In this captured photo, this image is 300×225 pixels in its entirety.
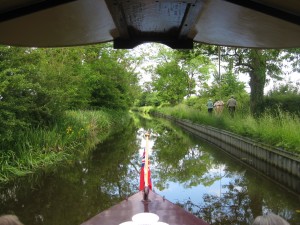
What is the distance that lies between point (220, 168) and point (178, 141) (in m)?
7.08

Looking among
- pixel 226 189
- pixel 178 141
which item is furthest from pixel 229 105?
pixel 226 189

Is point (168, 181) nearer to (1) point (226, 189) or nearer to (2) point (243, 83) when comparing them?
(1) point (226, 189)

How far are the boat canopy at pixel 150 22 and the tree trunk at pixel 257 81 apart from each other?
13286 millimetres

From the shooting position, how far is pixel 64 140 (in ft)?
41.1

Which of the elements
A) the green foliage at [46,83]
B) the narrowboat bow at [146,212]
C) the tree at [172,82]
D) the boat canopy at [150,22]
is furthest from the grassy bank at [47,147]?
the tree at [172,82]

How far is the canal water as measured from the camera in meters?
6.47

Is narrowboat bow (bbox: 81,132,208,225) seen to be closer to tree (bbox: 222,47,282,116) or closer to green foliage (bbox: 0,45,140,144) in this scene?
green foliage (bbox: 0,45,140,144)

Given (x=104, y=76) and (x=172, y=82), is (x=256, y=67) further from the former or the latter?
(x=172, y=82)

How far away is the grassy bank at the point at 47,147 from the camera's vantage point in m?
8.95

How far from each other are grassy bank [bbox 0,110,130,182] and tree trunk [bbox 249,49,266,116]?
7543 millimetres

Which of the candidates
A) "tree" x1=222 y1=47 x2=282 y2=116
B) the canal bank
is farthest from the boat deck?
"tree" x1=222 y1=47 x2=282 y2=116

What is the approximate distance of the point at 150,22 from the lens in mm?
1935

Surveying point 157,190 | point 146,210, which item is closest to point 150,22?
point 146,210

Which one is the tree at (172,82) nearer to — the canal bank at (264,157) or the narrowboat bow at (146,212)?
the canal bank at (264,157)
